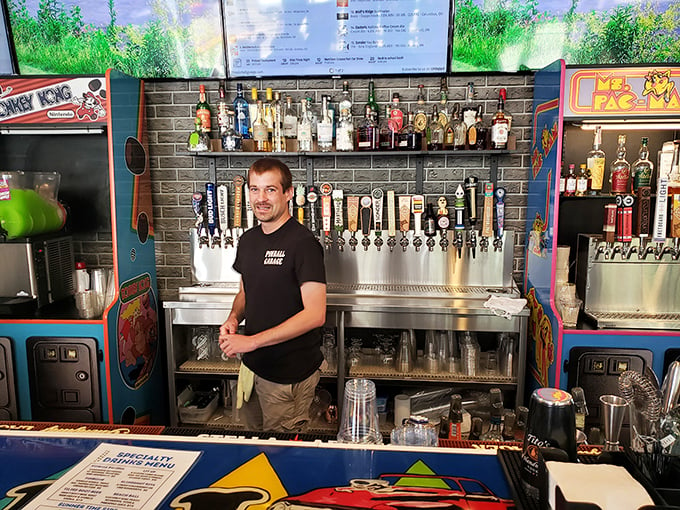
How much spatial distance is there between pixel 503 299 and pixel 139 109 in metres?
2.59

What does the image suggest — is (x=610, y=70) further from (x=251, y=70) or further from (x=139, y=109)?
(x=139, y=109)

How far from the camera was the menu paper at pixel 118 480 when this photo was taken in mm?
1109

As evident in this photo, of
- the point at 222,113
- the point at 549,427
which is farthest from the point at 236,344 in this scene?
the point at 222,113

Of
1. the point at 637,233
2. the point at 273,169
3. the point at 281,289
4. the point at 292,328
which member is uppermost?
the point at 273,169

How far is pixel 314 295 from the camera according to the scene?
219cm

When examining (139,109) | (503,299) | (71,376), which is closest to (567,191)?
(503,299)

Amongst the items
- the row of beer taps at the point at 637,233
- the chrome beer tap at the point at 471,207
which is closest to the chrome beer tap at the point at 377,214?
the chrome beer tap at the point at 471,207

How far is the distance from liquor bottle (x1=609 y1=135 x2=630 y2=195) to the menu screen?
118 cm

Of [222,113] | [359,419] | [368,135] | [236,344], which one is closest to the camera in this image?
[359,419]

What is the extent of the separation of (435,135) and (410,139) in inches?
7.0

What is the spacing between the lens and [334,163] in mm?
3480

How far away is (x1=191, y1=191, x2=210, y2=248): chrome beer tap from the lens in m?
3.50

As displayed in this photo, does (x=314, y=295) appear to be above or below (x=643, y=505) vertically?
above

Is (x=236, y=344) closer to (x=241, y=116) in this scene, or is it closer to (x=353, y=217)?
(x=353, y=217)
